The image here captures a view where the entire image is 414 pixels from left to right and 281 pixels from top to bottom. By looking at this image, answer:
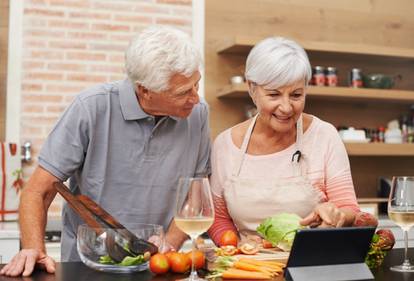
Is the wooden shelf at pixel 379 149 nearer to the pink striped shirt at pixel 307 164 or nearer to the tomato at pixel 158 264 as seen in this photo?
the pink striped shirt at pixel 307 164

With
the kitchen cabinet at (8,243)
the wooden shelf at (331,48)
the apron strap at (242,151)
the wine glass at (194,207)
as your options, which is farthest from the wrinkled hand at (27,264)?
the wooden shelf at (331,48)

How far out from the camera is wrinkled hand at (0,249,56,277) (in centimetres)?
137

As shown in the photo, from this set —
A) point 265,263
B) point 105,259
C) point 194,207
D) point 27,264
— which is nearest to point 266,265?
point 265,263

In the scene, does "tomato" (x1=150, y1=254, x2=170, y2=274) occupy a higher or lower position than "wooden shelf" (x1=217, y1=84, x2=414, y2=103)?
lower

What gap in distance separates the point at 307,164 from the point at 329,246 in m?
0.73

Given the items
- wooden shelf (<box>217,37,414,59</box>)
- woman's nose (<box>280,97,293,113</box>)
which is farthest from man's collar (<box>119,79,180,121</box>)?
wooden shelf (<box>217,37,414,59</box>)

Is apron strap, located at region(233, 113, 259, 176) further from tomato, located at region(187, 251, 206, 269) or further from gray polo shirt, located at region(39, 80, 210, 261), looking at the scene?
tomato, located at region(187, 251, 206, 269)

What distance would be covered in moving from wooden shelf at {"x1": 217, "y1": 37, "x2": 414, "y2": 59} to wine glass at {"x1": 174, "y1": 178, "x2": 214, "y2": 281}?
2.74 meters

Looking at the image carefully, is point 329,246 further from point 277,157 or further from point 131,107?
point 131,107

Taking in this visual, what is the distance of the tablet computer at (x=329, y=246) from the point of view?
4.18 ft

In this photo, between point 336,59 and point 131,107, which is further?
point 336,59

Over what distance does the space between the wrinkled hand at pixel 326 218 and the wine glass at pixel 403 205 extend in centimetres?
18

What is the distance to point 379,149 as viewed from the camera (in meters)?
4.25

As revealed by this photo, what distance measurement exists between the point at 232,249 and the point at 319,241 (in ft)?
0.89
